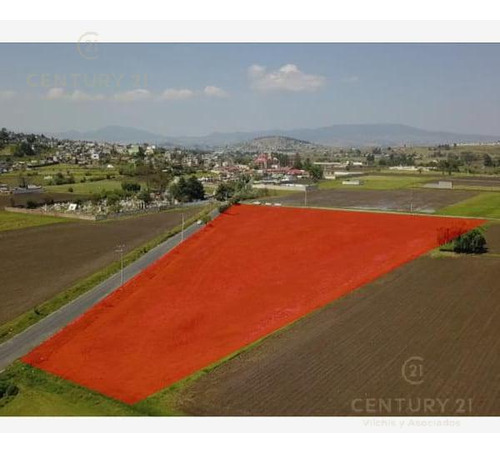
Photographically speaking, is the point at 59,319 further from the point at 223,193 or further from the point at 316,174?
the point at 316,174

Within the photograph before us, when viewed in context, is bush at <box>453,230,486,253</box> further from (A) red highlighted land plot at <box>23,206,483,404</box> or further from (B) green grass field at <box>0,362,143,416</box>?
(B) green grass field at <box>0,362,143,416</box>

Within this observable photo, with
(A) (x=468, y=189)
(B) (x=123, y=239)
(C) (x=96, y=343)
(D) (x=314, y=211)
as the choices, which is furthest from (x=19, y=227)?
(A) (x=468, y=189)

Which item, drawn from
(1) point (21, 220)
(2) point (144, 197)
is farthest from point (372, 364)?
(2) point (144, 197)

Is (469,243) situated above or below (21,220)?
above

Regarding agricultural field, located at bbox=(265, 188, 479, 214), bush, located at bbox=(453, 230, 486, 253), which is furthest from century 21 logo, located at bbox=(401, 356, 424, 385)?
agricultural field, located at bbox=(265, 188, 479, 214)

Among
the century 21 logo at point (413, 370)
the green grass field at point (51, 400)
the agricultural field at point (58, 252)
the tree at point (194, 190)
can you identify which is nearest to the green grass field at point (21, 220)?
the agricultural field at point (58, 252)

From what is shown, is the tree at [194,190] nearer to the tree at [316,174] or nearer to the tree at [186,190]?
the tree at [186,190]

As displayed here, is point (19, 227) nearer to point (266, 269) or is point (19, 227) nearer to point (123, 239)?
point (123, 239)
